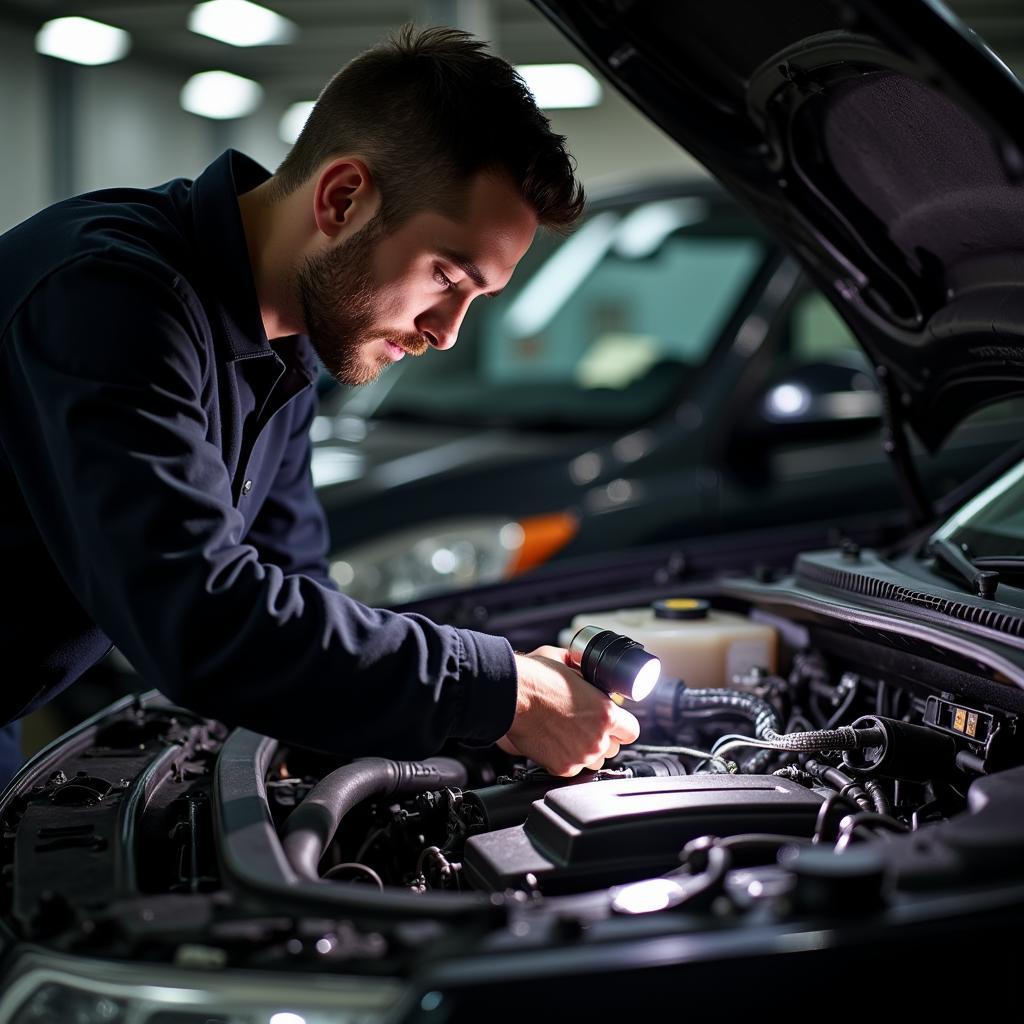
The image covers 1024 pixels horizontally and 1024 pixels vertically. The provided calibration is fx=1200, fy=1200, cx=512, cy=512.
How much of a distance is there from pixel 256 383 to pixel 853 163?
105 centimetres

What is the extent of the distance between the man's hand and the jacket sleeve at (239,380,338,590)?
0.68m

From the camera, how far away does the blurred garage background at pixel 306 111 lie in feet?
11.2

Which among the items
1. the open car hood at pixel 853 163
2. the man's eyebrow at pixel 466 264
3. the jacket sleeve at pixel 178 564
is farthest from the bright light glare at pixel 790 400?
the jacket sleeve at pixel 178 564

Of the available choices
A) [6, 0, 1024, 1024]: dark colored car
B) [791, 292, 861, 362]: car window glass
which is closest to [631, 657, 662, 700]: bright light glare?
[6, 0, 1024, 1024]: dark colored car

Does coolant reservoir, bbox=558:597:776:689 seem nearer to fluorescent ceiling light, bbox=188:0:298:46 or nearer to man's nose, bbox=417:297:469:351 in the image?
man's nose, bbox=417:297:469:351

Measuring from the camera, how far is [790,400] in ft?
11.8

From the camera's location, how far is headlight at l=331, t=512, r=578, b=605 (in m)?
3.21

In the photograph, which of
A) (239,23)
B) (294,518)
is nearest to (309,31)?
(239,23)

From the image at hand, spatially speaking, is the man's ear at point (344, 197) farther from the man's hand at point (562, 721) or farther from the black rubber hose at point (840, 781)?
the black rubber hose at point (840, 781)

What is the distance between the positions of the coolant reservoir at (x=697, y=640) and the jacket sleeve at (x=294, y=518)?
0.50 metres

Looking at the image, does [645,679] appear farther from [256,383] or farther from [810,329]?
[810,329]

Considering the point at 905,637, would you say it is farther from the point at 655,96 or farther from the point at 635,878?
the point at 655,96

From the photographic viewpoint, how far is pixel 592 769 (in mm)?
1721

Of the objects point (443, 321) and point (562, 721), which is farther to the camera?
point (443, 321)
